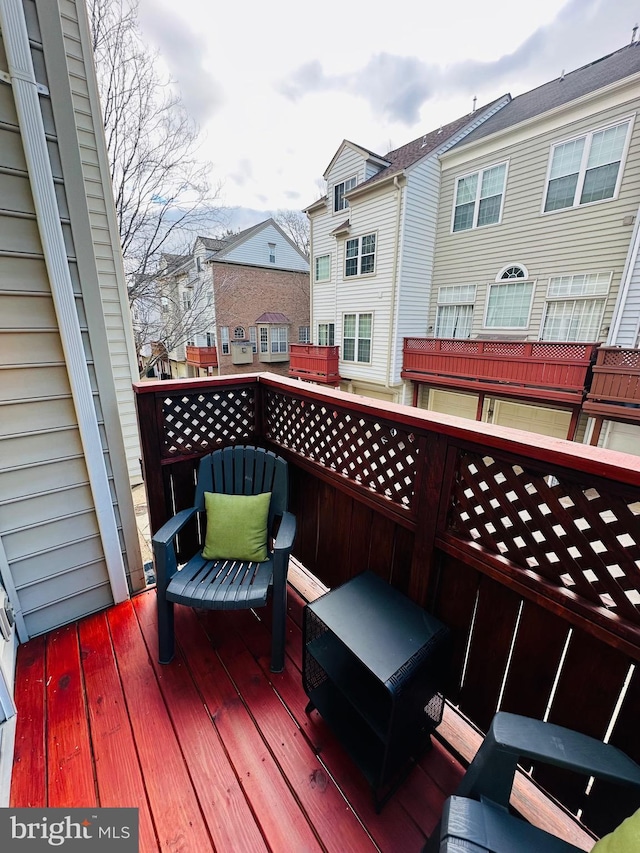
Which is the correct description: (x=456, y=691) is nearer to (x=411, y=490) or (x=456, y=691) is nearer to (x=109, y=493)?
(x=411, y=490)

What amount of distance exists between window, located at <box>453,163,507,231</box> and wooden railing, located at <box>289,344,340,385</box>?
13.6 feet

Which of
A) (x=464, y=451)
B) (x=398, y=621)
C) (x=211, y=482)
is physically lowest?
(x=398, y=621)

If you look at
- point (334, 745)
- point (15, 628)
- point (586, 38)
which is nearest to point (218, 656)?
point (334, 745)

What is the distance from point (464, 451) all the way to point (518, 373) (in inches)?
240

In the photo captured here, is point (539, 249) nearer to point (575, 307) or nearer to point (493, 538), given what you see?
point (575, 307)

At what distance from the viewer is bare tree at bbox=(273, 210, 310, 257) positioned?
15332mm

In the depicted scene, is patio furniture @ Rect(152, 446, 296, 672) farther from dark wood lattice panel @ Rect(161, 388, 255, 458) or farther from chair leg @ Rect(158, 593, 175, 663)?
dark wood lattice panel @ Rect(161, 388, 255, 458)

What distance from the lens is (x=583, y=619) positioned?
106 cm

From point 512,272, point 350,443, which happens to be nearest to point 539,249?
point 512,272

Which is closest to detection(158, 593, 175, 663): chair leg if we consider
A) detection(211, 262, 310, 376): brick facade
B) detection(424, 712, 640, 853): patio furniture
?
detection(424, 712, 640, 853): patio furniture

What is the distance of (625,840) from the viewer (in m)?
0.71

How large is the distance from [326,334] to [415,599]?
9.28m

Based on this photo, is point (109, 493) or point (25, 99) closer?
point (25, 99)

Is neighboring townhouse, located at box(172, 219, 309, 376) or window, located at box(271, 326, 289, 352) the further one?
window, located at box(271, 326, 289, 352)
